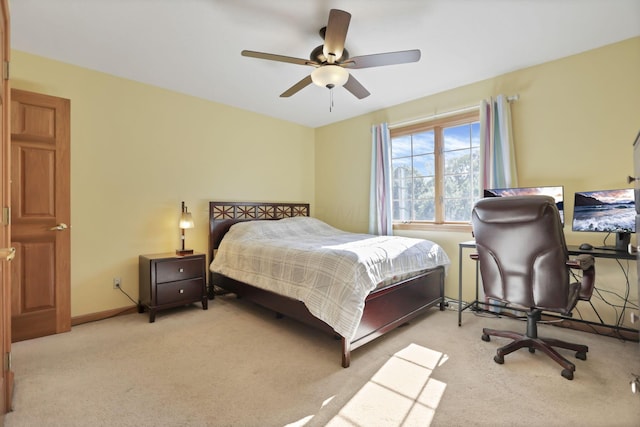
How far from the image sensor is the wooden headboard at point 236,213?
3967 millimetres

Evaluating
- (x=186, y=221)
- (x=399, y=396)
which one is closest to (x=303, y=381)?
(x=399, y=396)

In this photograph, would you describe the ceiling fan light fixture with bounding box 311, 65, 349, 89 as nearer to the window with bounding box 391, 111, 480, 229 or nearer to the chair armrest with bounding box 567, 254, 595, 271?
the window with bounding box 391, 111, 480, 229

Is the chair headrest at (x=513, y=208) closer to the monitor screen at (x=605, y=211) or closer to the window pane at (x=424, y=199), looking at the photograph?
the monitor screen at (x=605, y=211)

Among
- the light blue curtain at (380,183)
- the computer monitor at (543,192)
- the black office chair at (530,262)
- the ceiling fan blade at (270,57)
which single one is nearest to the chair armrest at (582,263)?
the black office chair at (530,262)

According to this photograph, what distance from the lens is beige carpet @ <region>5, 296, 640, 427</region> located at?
163 centimetres

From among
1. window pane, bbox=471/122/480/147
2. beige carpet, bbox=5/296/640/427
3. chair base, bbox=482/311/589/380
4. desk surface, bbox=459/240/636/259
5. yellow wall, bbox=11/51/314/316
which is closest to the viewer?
beige carpet, bbox=5/296/640/427

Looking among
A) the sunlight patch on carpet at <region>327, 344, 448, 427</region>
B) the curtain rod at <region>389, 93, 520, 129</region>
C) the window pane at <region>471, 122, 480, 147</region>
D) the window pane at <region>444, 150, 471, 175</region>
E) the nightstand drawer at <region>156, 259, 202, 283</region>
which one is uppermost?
the curtain rod at <region>389, 93, 520, 129</region>

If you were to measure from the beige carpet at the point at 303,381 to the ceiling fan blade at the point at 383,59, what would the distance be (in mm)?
2313

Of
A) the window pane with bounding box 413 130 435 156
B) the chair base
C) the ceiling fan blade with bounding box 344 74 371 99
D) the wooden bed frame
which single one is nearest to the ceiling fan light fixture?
the ceiling fan blade with bounding box 344 74 371 99

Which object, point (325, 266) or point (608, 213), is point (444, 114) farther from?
point (325, 266)

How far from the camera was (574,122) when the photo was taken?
2.88 metres

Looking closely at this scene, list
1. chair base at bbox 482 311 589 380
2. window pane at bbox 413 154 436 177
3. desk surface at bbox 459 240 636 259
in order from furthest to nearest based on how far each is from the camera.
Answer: window pane at bbox 413 154 436 177 → desk surface at bbox 459 240 636 259 → chair base at bbox 482 311 589 380

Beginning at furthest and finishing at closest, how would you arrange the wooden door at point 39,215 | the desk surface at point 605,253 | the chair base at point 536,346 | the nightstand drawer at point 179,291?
the nightstand drawer at point 179,291
the wooden door at point 39,215
the desk surface at point 605,253
the chair base at point 536,346

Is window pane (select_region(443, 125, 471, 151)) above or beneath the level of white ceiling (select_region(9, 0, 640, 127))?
beneath
